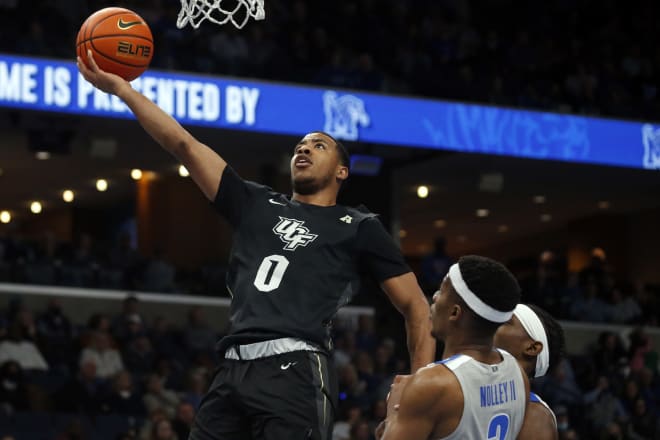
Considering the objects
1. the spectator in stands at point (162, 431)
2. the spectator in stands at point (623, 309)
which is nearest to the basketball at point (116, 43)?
the spectator in stands at point (162, 431)

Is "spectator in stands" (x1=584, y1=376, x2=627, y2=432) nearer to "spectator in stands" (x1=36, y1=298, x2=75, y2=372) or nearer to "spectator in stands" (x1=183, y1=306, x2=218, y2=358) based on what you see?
"spectator in stands" (x1=183, y1=306, x2=218, y2=358)

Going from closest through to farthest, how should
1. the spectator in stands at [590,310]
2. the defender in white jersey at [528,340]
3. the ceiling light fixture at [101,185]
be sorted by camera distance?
the defender in white jersey at [528,340], the spectator in stands at [590,310], the ceiling light fixture at [101,185]

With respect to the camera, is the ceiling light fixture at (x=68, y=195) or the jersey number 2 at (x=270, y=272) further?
the ceiling light fixture at (x=68, y=195)

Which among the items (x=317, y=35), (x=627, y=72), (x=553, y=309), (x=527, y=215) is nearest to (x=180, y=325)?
(x=317, y=35)

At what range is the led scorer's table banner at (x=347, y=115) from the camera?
50.6 feet

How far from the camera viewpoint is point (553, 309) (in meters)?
19.8

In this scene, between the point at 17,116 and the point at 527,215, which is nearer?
the point at 17,116

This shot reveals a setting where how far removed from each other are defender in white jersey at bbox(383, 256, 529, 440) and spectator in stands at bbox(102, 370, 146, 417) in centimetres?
939

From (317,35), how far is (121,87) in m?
13.3

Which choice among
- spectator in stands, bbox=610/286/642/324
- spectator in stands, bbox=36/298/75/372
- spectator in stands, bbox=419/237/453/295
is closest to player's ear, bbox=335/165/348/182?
spectator in stands, bbox=36/298/75/372

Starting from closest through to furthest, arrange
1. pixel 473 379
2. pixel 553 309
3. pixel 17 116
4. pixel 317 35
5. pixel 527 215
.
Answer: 1. pixel 473 379
2. pixel 17 116
3. pixel 317 35
4. pixel 553 309
5. pixel 527 215

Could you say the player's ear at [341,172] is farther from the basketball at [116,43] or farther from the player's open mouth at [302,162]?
the basketball at [116,43]

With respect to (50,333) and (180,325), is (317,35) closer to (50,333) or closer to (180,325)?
(180,325)

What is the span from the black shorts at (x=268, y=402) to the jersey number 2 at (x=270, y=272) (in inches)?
10.5
